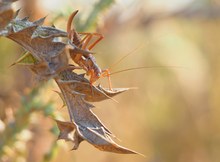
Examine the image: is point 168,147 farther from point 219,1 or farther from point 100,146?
point 100,146

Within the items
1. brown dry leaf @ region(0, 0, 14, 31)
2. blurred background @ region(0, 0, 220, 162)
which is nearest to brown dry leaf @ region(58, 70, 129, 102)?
brown dry leaf @ region(0, 0, 14, 31)

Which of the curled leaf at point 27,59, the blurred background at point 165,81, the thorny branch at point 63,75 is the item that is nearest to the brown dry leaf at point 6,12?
the thorny branch at point 63,75

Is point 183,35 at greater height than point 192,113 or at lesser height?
greater

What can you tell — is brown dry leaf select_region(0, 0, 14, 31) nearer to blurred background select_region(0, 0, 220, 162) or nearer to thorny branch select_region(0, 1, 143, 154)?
thorny branch select_region(0, 1, 143, 154)

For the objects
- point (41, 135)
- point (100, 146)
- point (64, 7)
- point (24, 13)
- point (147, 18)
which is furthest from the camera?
point (147, 18)

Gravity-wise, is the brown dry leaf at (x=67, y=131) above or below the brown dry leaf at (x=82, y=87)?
below

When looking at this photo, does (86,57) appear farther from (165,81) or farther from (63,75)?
(165,81)

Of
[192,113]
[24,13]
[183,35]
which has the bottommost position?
[192,113]

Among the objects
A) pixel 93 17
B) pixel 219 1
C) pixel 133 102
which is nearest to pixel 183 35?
pixel 219 1

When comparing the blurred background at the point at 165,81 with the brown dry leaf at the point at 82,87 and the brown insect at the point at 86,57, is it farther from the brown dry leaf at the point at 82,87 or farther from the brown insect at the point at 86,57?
the brown dry leaf at the point at 82,87
